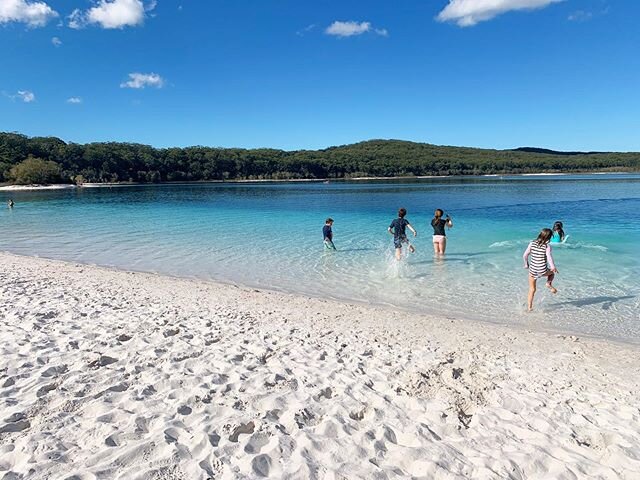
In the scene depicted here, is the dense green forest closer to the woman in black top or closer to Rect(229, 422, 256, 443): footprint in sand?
the woman in black top

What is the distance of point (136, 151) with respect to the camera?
147125 mm

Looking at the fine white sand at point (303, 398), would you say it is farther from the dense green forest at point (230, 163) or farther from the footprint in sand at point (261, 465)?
the dense green forest at point (230, 163)

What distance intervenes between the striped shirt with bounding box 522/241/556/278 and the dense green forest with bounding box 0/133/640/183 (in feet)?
372

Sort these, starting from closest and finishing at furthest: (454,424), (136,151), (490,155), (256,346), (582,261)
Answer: (454,424)
(256,346)
(582,261)
(136,151)
(490,155)

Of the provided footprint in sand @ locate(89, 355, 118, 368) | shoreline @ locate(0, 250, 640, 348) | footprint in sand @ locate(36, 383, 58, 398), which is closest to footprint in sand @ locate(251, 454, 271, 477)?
footprint in sand @ locate(36, 383, 58, 398)

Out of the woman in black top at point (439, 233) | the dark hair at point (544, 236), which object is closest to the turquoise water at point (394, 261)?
the woman in black top at point (439, 233)

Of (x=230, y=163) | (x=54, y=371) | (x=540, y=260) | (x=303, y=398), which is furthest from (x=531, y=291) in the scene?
(x=230, y=163)

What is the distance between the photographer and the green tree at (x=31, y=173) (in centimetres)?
9563

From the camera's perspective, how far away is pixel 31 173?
96562 mm

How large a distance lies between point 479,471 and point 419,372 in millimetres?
1939

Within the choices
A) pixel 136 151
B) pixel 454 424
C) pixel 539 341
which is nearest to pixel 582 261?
pixel 539 341

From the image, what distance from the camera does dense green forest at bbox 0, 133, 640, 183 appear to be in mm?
116750

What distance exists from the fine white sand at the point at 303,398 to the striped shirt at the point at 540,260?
155 centimetres

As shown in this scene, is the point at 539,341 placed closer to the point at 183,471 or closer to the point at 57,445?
the point at 183,471
